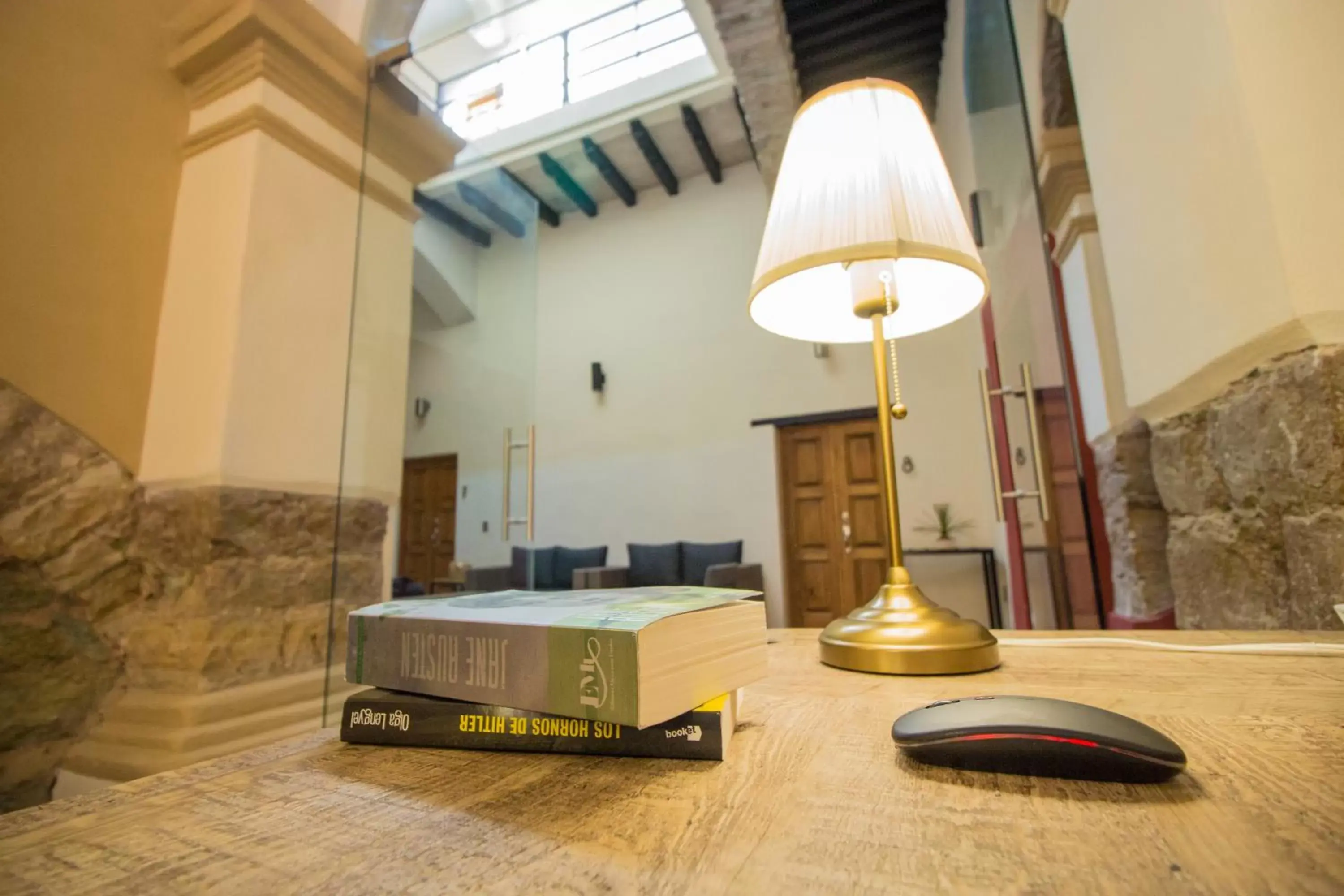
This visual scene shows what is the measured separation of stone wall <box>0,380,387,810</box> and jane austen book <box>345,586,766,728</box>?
0.96 metres

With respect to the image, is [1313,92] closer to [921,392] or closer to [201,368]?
[201,368]

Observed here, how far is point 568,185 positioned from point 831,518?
145 inches

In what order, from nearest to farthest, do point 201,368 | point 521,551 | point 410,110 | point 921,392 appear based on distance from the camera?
point 201,368
point 410,110
point 521,551
point 921,392

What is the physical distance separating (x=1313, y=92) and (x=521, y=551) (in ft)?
12.4

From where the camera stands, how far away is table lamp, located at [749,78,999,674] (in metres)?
0.67

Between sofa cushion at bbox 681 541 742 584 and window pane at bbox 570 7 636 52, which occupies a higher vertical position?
window pane at bbox 570 7 636 52

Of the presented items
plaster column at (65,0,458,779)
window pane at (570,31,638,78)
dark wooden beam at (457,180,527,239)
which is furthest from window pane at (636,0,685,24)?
plaster column at (65,0,458,779)

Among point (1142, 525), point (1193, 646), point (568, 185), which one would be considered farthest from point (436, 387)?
point (1193, 646)

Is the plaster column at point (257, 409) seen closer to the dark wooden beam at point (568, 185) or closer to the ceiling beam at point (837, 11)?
the ceiling beam at point (837, 11)

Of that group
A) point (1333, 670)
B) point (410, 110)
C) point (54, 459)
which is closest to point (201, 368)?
point (54, 459)

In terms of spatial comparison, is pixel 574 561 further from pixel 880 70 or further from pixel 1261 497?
pixel 1261 497

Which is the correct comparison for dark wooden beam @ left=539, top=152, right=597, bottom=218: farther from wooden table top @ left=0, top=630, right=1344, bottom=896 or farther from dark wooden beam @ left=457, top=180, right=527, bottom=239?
wooden table top @ left=0, top=630, right=1344, bottom=896

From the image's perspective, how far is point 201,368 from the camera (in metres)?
1.23

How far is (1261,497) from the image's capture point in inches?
35.5
